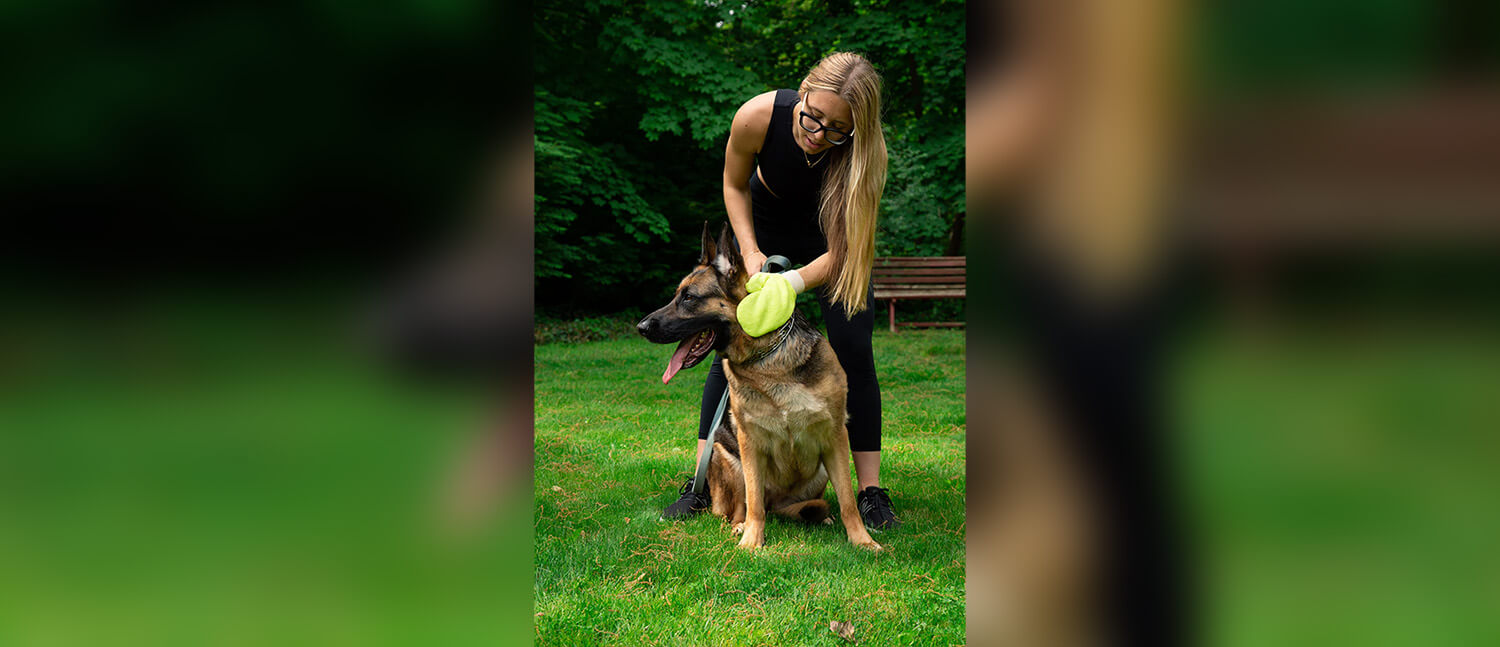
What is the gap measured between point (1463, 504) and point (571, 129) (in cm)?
1511

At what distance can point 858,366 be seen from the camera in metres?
4.15

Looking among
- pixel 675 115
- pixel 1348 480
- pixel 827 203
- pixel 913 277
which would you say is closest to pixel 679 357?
pixel 827 203

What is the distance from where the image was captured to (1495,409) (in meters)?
0.73

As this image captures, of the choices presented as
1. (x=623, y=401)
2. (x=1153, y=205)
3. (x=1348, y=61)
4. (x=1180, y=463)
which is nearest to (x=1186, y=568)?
(x=1180, y=463)

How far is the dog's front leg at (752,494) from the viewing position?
369 cm

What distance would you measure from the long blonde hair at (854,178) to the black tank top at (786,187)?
181 millimetres

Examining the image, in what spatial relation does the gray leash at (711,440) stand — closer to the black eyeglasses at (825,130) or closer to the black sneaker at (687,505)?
the black sneaker at (687,505)

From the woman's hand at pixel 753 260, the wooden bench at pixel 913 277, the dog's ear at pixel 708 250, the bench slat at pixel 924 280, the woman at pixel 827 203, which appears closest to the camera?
the woman at pixel 827 203

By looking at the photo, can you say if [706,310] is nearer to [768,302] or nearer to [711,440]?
[711,440]

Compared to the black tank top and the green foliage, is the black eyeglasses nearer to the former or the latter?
the black tank top

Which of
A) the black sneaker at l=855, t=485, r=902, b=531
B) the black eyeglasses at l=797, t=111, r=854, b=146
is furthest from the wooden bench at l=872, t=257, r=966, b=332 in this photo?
the black eyeglasses at l=797, t=111, r=854, b=146

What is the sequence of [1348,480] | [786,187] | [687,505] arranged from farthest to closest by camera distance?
[687,505] < [786,187] < [1348,480]

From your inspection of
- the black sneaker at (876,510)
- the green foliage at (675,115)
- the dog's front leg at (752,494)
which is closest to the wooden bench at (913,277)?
the green foliage at (675,115)

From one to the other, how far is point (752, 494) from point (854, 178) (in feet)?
5.05
